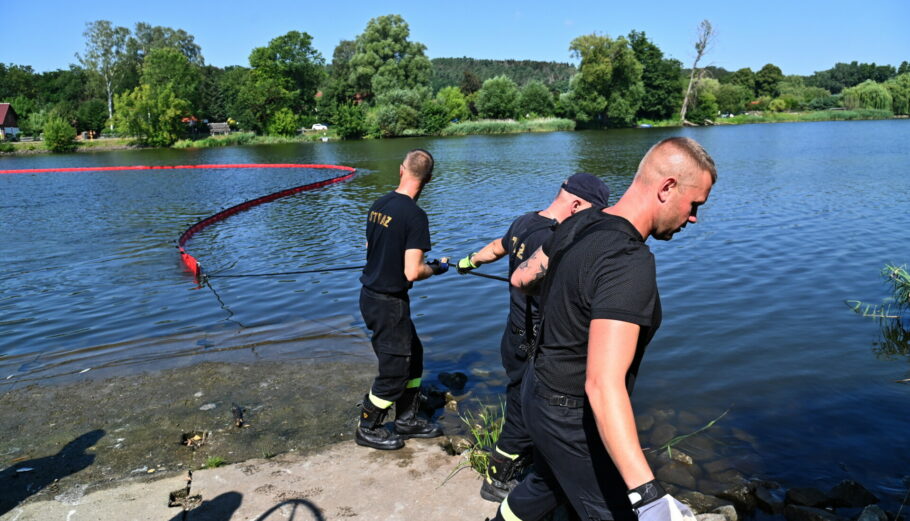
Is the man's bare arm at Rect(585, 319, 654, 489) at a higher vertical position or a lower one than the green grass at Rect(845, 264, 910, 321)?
higher

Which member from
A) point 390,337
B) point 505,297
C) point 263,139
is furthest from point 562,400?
point 263,139

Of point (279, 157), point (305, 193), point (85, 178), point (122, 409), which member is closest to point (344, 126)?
Answer: point (279, 157)

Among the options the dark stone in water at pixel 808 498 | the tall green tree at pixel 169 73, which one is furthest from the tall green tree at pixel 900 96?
the dark stone in water at pixel 808 498

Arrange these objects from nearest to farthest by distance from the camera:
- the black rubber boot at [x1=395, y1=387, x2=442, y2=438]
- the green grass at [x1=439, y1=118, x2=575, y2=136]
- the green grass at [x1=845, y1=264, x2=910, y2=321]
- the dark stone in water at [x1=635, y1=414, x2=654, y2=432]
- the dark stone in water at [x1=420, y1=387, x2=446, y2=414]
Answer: the black rubber boot at [x1=395, y1=387, x2=442, y2=438]
the dark stone in water at [x1=635, y1=414, x2=654, y2=432]
the dark stone in water at [x1=420, y1=387, x2=446, y2=414]
the green grass at [x1=845, y1=264, x2=910, y2=321]
the green grass at [x1=439, y1=118, x2=575, y2=136]

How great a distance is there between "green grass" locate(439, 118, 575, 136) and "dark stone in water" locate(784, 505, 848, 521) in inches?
2666

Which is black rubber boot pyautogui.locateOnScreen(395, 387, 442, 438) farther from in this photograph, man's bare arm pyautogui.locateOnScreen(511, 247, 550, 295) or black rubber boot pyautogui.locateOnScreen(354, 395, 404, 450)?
man's bare arm pyautogui.locateOnScreen(511, 247, 550, 295)

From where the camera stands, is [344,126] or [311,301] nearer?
[311,301]

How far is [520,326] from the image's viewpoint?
4.43 meters

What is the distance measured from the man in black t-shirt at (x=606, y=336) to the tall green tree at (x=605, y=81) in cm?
7598

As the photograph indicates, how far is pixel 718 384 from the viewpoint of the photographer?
717cm

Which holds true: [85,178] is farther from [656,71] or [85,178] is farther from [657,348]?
[656,71]

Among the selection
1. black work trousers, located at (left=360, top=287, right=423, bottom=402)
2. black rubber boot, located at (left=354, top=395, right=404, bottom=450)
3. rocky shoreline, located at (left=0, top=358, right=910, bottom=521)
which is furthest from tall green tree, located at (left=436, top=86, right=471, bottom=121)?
black rubber boot, located at (left=354, top=395, right=404, bottom=450)

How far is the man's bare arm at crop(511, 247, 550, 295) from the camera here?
10.1ft

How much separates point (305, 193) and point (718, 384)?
21.7m
